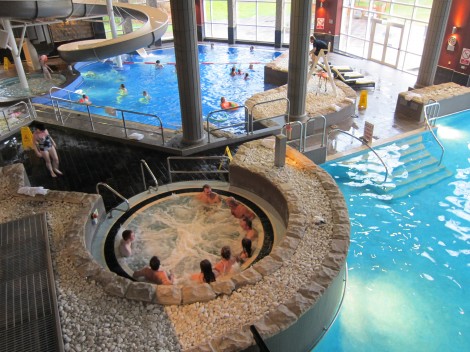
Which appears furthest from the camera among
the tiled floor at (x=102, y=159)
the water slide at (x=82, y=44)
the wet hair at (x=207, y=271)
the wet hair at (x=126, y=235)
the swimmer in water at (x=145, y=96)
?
the swimmer in water at (x=145, y=96)

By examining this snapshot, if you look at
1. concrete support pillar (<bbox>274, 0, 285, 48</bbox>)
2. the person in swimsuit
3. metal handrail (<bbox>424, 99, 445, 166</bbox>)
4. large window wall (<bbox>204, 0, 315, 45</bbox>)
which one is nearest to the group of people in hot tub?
the person in swimsuit

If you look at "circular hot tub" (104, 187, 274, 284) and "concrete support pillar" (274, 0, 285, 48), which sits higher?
"concrete support pillar" (274, 0, 285, 48)

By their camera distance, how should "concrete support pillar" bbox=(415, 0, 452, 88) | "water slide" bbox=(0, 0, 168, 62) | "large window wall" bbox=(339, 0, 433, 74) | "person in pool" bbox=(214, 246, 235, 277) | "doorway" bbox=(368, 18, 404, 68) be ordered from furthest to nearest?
"doorway" bbox=(368, 18, 404, 68) < "large window wall" bbox=(339, 0, 433, 74) < "concrete support pillar" bbox=(415, 0, 452, 88) < "water slide" bbox=(0, 0, 168, 62) < "person in pool" bbox=(214, 246, 235, 277)

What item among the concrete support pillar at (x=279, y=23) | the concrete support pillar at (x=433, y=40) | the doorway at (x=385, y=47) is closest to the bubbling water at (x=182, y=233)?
the concrete support pillar at (x=433, y=40)

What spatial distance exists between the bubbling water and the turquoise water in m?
2.02

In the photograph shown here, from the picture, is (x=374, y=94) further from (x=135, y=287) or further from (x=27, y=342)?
(x=27, y=342)

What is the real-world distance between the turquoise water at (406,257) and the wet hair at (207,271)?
1.80 m

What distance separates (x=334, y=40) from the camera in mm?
21469

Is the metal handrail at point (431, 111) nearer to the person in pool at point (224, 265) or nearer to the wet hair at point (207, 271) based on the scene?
the person in pool at point (224, 265)

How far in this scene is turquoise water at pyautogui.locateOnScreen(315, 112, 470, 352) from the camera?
19.0ft

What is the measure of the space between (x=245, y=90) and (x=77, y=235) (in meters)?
11.6

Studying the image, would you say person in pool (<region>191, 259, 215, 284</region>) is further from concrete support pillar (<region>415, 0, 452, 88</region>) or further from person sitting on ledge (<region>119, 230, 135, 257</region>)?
concrete support pillar (<region>415, 0, 452, 88</region>)

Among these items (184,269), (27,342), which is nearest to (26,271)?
(27,342)

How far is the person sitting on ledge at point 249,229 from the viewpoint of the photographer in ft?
22.9
